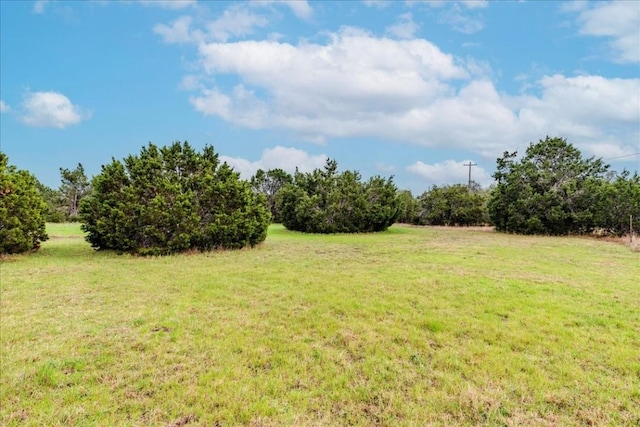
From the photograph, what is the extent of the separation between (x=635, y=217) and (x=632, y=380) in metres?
20.8

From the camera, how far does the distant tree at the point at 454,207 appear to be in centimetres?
3197

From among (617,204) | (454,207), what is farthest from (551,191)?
(454,207)

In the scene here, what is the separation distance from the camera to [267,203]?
55.7ft

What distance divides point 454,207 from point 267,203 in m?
21.5

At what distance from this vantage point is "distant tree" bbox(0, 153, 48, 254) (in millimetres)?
10188

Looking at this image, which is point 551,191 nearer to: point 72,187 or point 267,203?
point 267,203

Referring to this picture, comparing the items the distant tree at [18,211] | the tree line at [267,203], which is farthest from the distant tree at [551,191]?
the distant tree at [18,211]

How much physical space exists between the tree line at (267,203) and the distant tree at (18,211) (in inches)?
1.1

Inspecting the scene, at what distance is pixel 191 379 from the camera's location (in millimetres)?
3289

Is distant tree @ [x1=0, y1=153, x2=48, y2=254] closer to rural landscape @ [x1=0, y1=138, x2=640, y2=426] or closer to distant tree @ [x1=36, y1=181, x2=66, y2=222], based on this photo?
rural landscape @ [x1=0, y1=138, x2=640, y2=426]

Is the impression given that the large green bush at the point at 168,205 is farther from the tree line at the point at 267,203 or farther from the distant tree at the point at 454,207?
the distant tree at the point at 454,207

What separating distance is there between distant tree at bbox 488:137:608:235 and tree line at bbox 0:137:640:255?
60 millimetres

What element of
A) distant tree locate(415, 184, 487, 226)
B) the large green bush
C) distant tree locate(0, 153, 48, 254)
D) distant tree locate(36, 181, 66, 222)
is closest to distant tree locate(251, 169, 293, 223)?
distant tree locate(415, 184, 487, 226)

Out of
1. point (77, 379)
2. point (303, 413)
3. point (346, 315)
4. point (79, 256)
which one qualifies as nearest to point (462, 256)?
point (346, 315)
